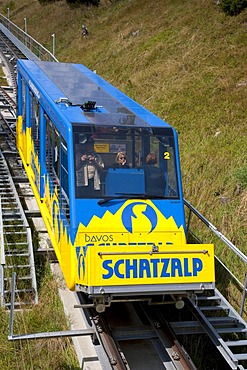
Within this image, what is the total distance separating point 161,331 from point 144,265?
5.08ft

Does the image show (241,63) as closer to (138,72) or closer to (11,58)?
(138,72)

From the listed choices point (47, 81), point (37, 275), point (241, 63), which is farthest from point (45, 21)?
point (37, 275)

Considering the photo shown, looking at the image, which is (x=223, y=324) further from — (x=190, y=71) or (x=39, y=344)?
(x=190, y=71)

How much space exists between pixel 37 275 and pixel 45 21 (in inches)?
1423

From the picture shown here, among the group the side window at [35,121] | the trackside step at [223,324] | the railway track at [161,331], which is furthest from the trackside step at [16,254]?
the trackside step at [223,324]

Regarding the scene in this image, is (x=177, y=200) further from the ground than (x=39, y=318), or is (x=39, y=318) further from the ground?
(x=177, y=200)

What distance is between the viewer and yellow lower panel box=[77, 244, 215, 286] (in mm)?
7816

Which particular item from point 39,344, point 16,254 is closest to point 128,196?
point 39,344

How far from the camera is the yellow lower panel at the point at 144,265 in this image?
25.6 ft

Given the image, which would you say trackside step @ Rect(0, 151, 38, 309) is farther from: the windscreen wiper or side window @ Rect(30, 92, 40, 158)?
the windscreen wiper

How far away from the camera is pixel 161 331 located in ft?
29.5

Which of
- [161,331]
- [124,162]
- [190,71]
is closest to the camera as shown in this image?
[161,331]

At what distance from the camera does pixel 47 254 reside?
11477mm

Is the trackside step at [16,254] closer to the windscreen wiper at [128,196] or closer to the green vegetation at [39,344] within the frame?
the green vegetation at [39,344]
